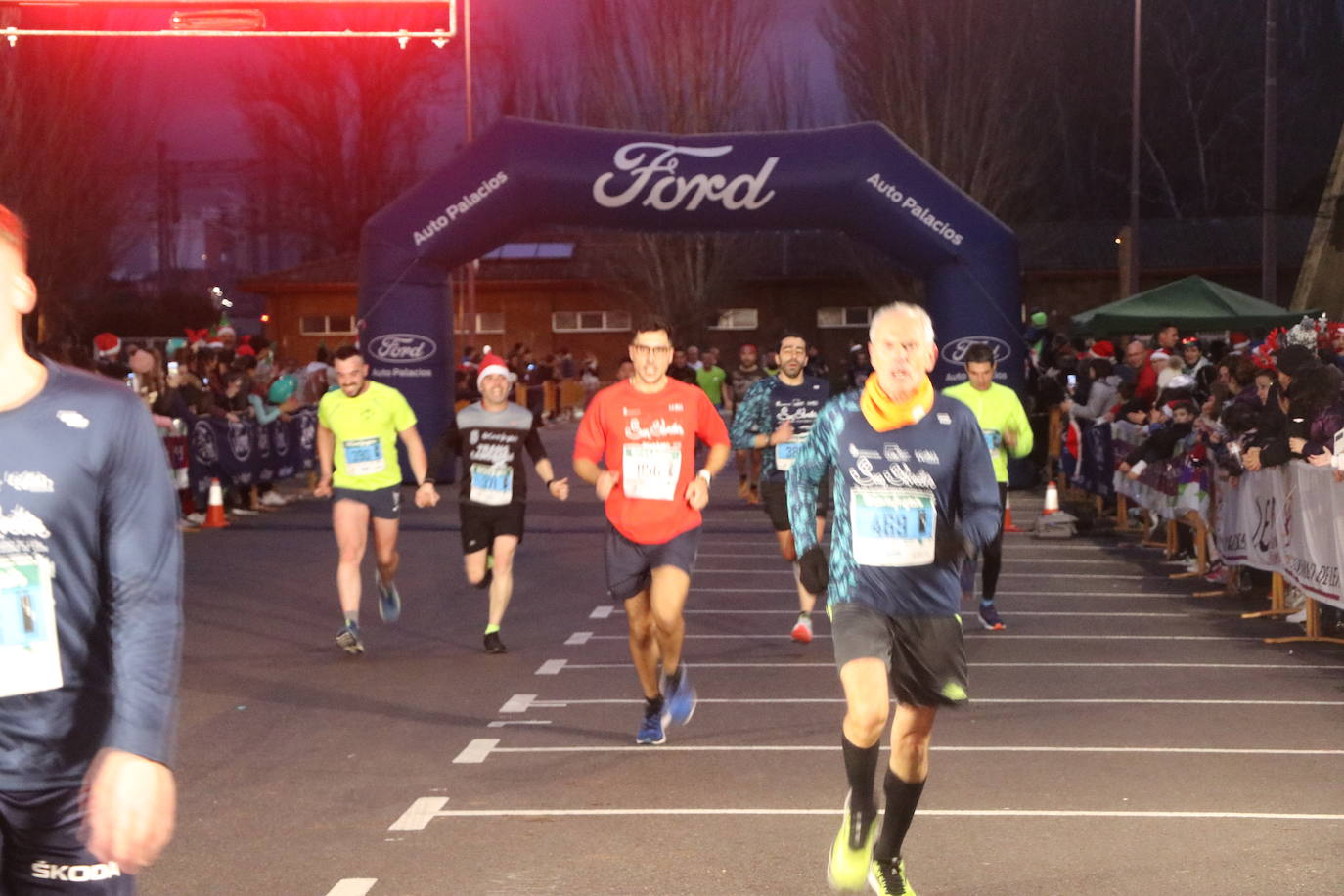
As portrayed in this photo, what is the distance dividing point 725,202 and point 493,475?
1132cm

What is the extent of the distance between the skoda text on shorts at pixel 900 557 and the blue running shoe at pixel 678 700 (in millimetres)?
2522

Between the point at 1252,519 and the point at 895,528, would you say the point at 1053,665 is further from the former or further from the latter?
the point at 895,528

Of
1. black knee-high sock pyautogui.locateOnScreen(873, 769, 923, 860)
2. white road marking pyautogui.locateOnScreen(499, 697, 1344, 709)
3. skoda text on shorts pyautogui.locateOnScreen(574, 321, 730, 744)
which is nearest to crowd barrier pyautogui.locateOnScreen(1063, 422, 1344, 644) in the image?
white road marking pyautogui.locateOnScreen(499, 697, 1344, 709)

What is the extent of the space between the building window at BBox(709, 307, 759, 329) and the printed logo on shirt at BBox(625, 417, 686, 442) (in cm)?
5085

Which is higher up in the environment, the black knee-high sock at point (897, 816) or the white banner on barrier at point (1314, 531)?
the white banner on barrier at point (1314, 531)

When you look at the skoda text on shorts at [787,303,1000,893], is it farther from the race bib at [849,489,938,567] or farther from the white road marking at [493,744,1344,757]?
the white road marking at [493,744,1344,757]

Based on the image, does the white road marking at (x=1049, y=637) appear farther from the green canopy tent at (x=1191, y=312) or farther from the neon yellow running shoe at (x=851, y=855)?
the green canopy tent at (x=1191, y=312)

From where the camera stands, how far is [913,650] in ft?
19.5

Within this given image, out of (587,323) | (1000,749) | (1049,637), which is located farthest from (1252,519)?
(587,323)

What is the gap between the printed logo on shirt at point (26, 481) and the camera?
122 inches

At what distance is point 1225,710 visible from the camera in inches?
364

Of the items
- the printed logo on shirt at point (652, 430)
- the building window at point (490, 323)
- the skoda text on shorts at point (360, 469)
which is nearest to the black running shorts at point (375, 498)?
the skoda text on shorts at point (360, 469)

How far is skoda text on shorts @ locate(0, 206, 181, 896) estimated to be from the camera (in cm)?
309

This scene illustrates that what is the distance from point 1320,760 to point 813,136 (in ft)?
48.9
